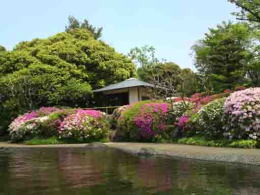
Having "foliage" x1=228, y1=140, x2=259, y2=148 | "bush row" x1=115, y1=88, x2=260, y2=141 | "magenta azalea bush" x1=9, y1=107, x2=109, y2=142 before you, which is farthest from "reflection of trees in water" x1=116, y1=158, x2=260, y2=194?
"magenta azalea bush" x1=9, y1=107, x2=109, y2=142

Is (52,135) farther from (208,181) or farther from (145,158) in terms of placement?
(208,181)

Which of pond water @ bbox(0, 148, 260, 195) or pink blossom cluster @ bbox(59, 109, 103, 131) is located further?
pink blossom cluster @ bbox(59, 109, 103, 131)

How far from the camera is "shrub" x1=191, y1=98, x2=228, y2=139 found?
16234mm

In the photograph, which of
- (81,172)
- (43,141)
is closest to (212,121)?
(81,172)

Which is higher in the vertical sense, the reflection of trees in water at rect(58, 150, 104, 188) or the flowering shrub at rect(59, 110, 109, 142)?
the flowering shrub at rect(59, 110, 109, 142)

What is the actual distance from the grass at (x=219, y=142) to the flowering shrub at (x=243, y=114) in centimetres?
27

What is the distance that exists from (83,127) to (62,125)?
4.83 ft

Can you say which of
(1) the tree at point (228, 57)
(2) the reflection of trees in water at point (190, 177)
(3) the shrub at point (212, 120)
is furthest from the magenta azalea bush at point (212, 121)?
(1) the tree at point (228, 57)

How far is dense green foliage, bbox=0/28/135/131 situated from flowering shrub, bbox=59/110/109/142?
6.66 m

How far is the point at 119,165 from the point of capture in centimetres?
1157

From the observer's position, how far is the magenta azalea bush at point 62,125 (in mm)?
22391

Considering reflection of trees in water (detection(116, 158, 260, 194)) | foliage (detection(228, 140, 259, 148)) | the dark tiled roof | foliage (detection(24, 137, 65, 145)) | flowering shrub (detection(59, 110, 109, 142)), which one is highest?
the dark tiled roof

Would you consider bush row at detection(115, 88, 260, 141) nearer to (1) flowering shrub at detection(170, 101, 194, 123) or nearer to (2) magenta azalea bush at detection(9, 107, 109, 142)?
(1) flowering shrub at detection(170, 101, 194, 123)

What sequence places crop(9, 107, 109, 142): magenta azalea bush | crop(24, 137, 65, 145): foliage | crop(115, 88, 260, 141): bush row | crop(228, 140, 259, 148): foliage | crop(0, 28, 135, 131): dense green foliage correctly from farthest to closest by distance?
crop(0, 28, 135, 131): dense green foliage
crop(24, 137, 65, 145): foliage
crop(9, 107, 109, 142): magenta azalea bush
crop(115, 88, 260, 141): bush row
crop(228, 140, 259, 148): foliage
